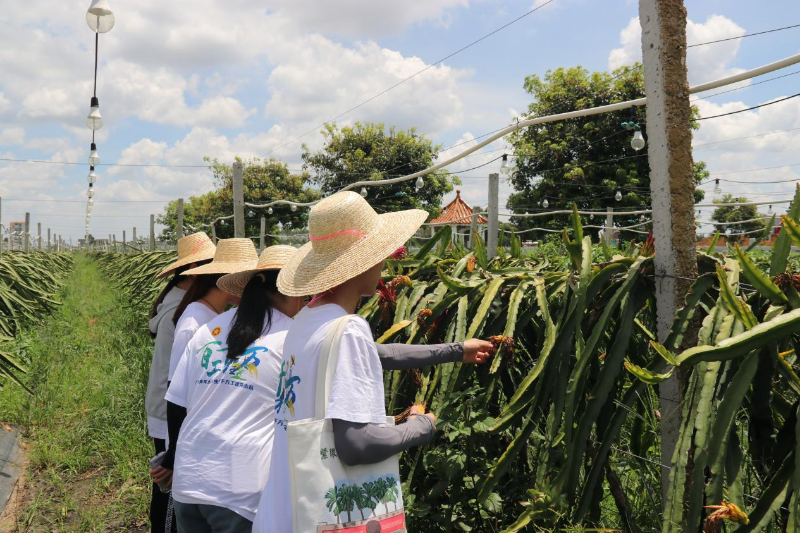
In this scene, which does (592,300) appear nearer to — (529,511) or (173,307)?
(529,511)

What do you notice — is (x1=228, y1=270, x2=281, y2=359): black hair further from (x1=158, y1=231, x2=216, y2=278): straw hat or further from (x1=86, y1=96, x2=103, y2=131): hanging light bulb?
(x1=86, y1=96, x2=103, y2=131): hanging light bulb

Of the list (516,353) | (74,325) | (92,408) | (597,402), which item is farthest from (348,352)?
(74,325)

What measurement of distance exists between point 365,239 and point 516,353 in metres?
1.11

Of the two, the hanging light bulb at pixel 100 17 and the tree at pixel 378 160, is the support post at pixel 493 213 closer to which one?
the hanging light bulb at pixel 100 17

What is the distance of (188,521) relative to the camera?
93.3 inches

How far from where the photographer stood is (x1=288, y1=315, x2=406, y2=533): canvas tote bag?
1679mm

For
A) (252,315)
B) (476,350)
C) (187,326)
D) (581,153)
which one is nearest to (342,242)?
(252,315)

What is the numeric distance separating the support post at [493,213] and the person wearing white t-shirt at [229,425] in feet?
12.1

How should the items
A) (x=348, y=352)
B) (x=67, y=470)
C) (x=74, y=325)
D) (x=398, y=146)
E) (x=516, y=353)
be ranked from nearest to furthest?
(x=348, y=352) → (x=516, y=353) → (x=67, y=470) → (x=74, y=325) → (x=398, y=146)

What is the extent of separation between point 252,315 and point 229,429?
0.41 meters

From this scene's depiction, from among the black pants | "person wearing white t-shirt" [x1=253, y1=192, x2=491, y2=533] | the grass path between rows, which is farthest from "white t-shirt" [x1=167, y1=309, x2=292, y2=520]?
the grass path between rows

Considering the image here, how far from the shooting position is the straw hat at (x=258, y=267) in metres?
2.83

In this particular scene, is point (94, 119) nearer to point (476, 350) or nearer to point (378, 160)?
point (476, 350)

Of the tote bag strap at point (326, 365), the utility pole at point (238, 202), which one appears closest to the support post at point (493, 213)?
the utility pole at point (238, 202)
